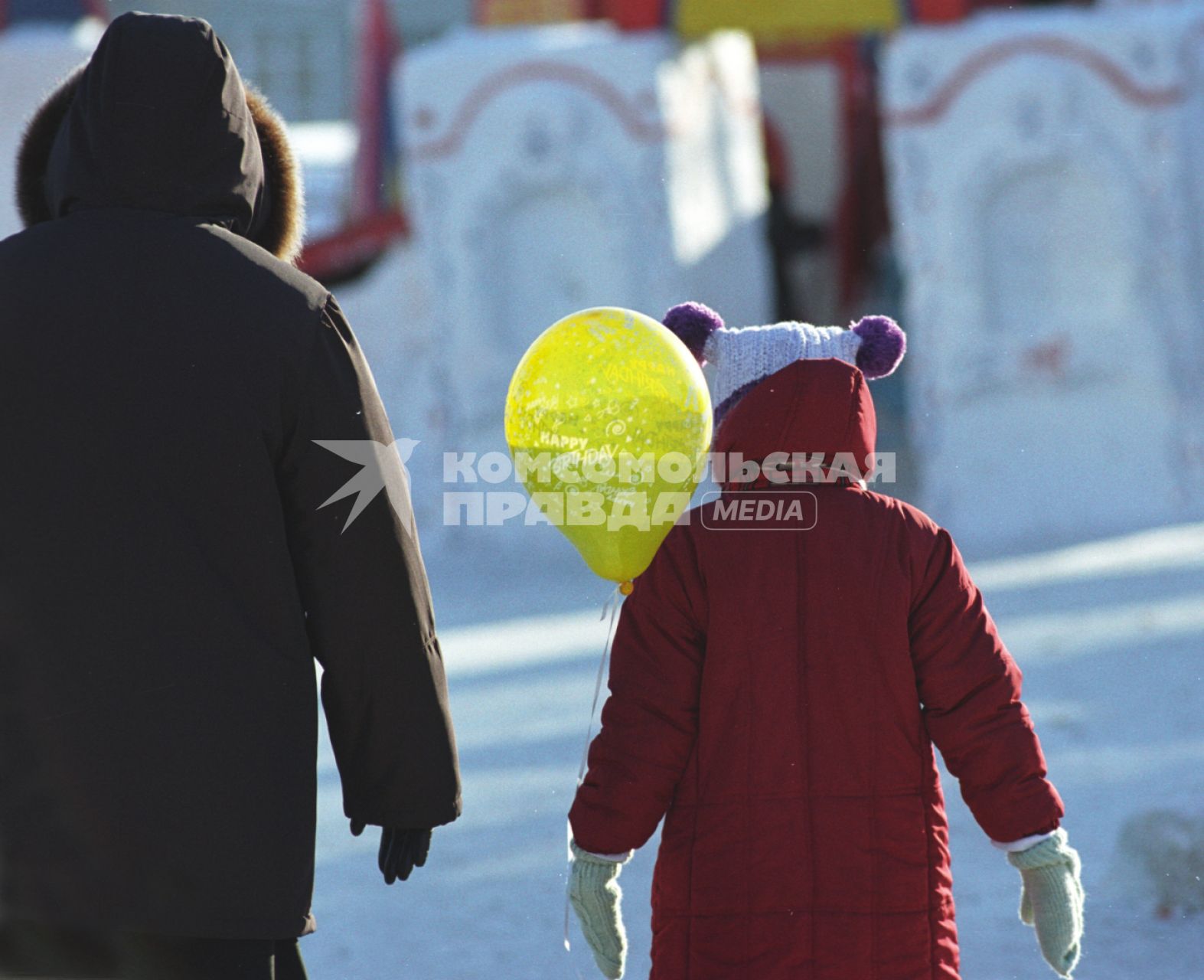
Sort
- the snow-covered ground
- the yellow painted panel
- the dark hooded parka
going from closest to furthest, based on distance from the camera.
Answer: the dark hooded parka → the snow-covered ground → the yellow painted panel

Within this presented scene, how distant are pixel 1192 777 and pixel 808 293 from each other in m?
6.88

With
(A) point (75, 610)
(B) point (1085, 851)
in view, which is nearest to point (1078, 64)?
(B) point (1085, 851)

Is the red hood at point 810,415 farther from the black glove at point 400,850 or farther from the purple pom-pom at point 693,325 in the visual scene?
the black glove at point 400,850

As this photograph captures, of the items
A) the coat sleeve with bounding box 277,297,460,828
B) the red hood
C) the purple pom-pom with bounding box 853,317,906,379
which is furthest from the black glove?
the purple pom-pom with bounding box 853,317,906,379

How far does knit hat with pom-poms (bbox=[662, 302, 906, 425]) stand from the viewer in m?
1.98

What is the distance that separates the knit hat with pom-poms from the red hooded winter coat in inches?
5.8

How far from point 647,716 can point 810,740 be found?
19 centimetres

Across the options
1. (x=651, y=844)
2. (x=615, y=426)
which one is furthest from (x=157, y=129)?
(x=651, y=844)

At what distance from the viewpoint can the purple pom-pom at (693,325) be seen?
6.86 feet

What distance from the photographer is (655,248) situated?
755cm

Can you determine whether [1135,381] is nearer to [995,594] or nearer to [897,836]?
[995,594]

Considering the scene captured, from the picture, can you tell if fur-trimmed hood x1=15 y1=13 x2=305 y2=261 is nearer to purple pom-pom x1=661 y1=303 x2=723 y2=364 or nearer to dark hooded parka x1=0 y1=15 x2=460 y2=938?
dark hooded parka x1=0 y1=15 x2=460 y2=938

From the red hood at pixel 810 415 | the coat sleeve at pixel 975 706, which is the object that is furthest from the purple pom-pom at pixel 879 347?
the coat sleeve at pixel 975 706

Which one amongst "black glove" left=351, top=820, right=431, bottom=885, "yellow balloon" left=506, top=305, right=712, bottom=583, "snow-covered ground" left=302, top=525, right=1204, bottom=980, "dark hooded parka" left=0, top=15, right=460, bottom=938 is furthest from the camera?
"snow-covered ground" left=302, top=525, right=1204, bottom=980
